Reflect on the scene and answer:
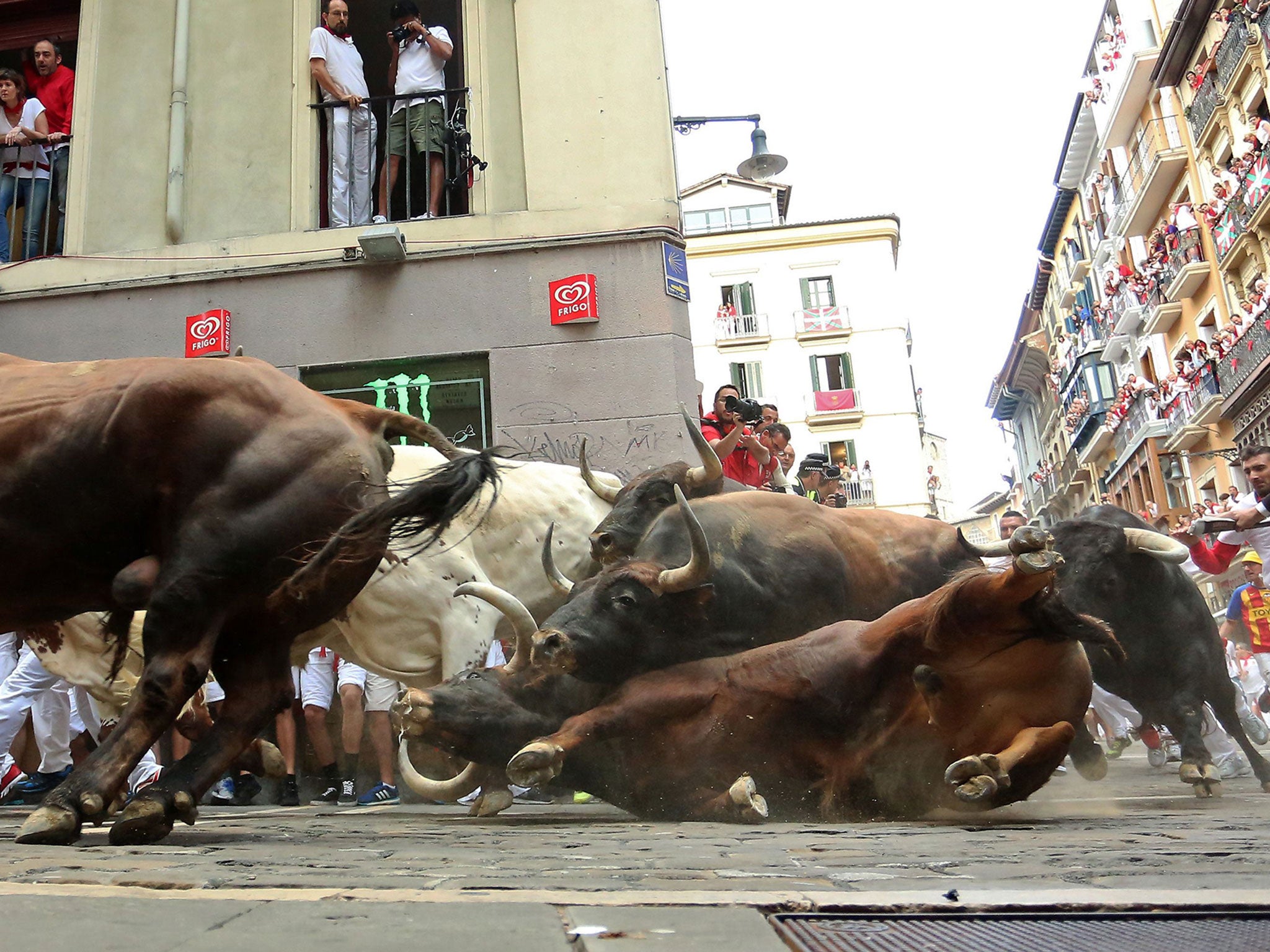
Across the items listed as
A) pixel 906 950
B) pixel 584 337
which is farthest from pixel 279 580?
pixel 584 337

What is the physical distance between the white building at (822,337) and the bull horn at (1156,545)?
43.5 metres

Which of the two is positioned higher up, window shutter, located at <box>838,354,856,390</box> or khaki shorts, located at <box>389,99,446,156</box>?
window shutter, located at <box>838,354,856,390</box>

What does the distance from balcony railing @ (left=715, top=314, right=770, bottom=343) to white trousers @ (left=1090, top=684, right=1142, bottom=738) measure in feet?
136

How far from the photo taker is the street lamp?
13266 mm

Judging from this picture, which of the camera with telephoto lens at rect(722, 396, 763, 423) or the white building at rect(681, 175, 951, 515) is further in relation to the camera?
the white building at rect(681, 175, 951, 515)

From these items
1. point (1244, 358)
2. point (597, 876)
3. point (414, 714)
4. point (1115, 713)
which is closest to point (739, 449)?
point (414, 714)

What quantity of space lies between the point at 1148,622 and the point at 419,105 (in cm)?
777

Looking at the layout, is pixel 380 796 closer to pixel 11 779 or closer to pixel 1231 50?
pixel 11 779

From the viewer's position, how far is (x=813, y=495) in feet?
28.3

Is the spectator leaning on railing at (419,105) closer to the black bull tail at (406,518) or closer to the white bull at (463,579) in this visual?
the white bull at (463,579)

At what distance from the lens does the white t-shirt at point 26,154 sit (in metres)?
11.2

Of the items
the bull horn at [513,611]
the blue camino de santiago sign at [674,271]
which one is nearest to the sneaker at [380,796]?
the bull horn at [513,611]

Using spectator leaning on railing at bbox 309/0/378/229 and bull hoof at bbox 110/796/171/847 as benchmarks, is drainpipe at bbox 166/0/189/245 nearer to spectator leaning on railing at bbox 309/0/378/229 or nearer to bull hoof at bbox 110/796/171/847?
spectator leaning on railing at bbox 309/0/378/229

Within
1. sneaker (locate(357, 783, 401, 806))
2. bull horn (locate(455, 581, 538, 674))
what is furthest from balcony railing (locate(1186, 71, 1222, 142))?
bull horn (locate(455, 581, 538, 674))
